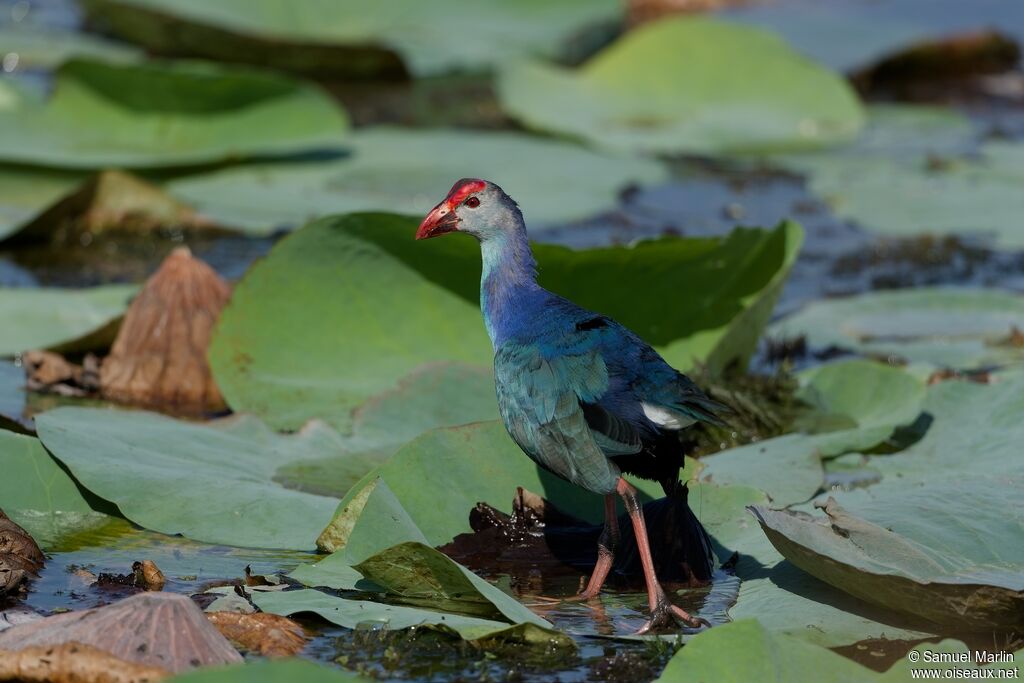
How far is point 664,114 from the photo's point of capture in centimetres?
913

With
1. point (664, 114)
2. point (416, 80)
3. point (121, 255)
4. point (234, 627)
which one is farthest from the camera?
point (416, 80)

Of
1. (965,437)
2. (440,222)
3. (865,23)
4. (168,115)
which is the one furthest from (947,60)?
(440,222)

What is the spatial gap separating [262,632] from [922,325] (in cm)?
359

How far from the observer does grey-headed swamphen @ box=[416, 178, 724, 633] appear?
11.0 ft

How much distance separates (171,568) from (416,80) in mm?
7111

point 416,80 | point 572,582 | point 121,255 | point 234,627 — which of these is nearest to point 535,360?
point 572,582

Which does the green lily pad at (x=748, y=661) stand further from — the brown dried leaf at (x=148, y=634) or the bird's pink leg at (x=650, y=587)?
the brown dried leaf at (x=148, y=634)

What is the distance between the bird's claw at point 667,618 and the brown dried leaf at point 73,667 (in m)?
1.06

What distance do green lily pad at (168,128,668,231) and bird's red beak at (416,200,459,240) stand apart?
8.95ft

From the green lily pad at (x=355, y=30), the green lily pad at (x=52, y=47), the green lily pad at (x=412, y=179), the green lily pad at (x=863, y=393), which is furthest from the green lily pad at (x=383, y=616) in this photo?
the green lily pad at (x=52, y=47)

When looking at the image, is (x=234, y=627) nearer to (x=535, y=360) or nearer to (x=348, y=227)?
(x=535, y=360)

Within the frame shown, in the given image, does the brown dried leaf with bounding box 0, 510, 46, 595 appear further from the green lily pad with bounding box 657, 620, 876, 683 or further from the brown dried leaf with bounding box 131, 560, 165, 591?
the green lily pad with bounding box 657, 620, 876, 683

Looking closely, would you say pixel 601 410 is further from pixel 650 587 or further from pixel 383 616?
pixel 383 616

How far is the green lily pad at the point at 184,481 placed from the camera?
3.64 m
